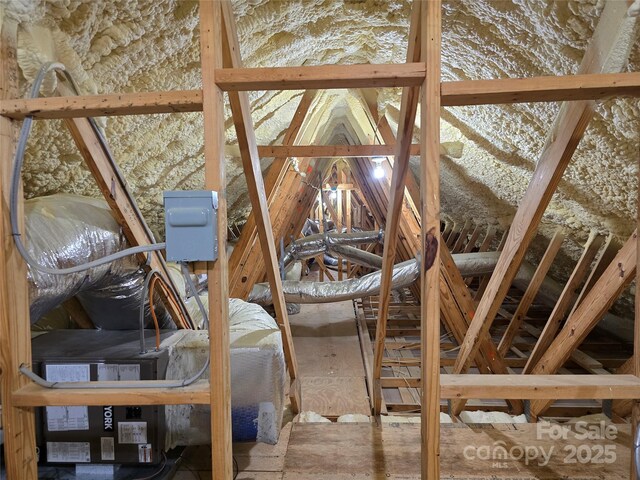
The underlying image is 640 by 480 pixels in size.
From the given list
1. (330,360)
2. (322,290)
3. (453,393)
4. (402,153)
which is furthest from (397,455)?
(322,290)

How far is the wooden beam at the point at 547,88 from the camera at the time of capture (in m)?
0.65

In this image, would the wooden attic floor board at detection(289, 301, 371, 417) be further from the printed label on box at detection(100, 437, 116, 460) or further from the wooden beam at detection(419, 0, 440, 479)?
the wooden beam at detection(419, 0, 440, 479)

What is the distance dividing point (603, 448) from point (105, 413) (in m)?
1.82

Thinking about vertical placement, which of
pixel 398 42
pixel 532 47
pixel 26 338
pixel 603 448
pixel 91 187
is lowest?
pixel 603 448

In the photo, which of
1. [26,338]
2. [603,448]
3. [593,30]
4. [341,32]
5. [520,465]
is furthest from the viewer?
[341,32]

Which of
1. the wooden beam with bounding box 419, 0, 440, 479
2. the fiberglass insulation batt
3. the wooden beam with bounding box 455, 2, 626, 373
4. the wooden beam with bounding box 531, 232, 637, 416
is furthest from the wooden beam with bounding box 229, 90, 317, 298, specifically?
the wooden beam with bounding box 531, 232, 637, 416

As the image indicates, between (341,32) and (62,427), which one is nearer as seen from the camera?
(62,427)

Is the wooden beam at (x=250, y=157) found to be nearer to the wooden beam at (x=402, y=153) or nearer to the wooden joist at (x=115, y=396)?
the wooden beam at (x=402, y=153)

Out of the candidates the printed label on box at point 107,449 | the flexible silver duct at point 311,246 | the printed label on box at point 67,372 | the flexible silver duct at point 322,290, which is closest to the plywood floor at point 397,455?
the printed label on box at point 107,449

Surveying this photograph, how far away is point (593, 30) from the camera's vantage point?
926mm

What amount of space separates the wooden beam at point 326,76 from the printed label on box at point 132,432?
1.05 meters

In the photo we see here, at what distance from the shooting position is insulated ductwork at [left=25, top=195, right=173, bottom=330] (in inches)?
36.8

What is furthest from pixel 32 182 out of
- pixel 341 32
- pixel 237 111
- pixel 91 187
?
pixel 341 32

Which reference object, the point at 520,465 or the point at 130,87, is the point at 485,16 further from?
the point at 520,465
